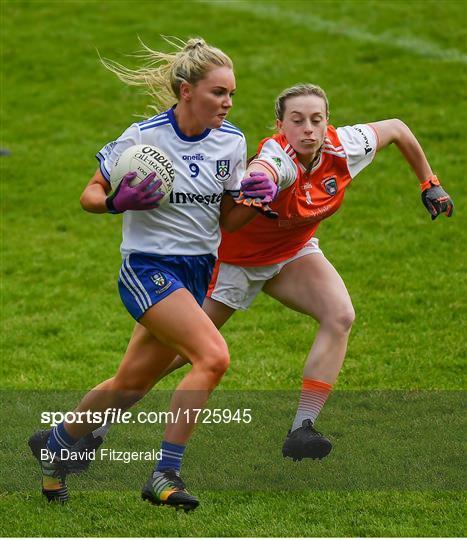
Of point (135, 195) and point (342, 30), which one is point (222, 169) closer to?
point (135, 195)

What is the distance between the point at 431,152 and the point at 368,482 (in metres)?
8.07

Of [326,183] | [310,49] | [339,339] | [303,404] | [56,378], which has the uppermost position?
[310,49]

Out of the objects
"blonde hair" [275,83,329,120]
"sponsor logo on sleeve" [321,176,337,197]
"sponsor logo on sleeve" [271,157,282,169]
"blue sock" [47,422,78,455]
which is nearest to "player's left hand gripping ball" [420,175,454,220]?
"sponsor logo on sleeve" [321,176,337,197]

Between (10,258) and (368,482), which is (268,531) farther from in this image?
(10,258)

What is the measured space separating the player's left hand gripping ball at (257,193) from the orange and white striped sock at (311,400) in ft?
4.38

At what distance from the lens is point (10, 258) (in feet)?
37.9

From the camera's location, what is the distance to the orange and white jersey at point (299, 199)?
20.5 ft

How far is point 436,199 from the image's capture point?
263 inches

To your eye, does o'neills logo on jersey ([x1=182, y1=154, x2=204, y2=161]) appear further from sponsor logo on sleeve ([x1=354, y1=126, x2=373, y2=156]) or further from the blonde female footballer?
sponsor logo on sleeve ([x1=354, y1=126, x2=373, y2=156])

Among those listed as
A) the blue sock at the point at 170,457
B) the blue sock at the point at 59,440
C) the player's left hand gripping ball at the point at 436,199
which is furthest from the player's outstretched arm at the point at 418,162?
the blue sock at the point at 59,440

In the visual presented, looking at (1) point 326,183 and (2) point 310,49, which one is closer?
(1) point 326,183

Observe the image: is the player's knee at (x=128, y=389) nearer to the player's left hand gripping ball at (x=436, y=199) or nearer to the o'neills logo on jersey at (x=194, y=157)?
the o'neills logo on jersey at (x=194, y=157)

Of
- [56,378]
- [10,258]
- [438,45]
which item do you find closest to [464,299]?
[56,378]

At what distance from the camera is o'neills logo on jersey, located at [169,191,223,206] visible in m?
5.49
